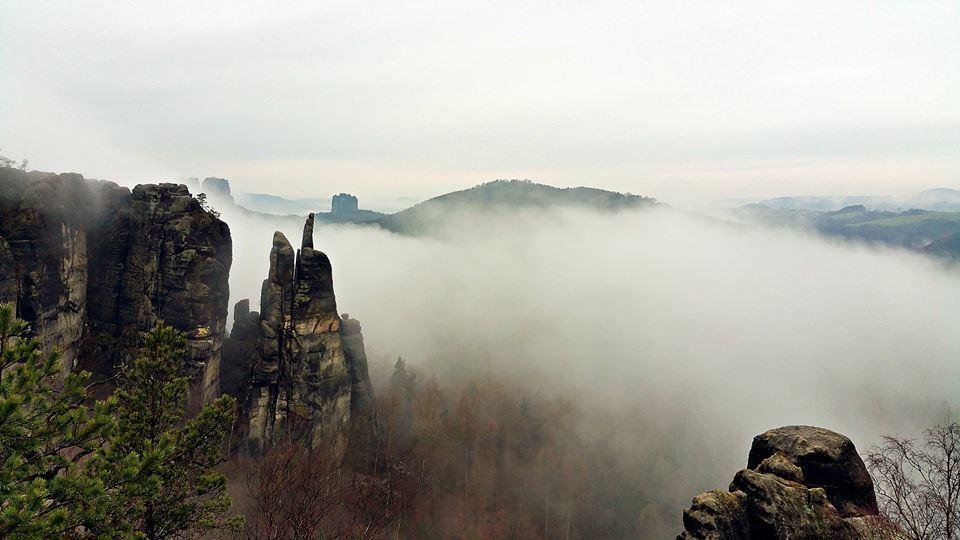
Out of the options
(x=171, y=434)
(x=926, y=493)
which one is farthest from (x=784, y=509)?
(x=171, y=434)

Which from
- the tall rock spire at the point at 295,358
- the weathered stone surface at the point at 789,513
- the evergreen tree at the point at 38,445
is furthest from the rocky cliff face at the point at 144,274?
the weathered stone surface at the point at 789,513

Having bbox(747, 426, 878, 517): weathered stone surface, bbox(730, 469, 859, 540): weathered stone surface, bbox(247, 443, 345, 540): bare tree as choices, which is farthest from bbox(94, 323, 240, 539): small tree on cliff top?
bbox(747, 426, 878, 517): weathered stone surface

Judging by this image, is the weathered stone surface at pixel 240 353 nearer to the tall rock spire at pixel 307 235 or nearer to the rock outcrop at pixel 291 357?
the rock outcrop at pixel 291 357

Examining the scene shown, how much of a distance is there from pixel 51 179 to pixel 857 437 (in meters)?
257

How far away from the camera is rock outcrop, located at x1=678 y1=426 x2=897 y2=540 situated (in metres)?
15.5

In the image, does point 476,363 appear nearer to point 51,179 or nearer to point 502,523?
point 502,523

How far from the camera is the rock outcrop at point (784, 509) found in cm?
1555

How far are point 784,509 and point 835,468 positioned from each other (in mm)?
6788

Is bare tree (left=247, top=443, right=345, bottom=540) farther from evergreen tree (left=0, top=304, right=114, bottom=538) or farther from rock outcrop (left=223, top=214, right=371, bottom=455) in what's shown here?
evergreen tree (left=0, top=304, right=114, bottom=538)

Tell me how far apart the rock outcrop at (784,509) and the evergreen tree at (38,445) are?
763 inches

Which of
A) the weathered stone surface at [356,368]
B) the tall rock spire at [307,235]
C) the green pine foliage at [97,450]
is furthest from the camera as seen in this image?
the weathered stone surface at [356,368]

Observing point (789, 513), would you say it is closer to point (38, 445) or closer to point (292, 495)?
point (38, 445)

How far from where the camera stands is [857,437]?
173 metres

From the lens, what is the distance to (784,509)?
52.7 ft
